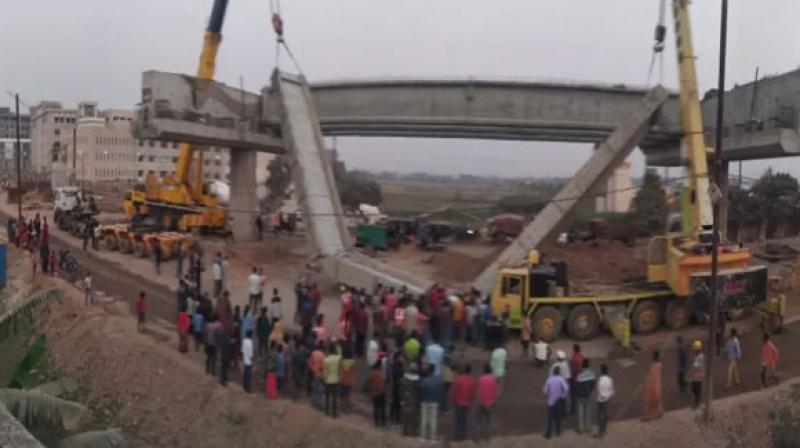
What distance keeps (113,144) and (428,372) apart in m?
95.3

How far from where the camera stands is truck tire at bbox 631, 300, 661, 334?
1941 centimetres

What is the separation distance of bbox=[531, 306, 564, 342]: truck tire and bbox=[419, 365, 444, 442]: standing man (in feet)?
20.9

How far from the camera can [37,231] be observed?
98.4 ft

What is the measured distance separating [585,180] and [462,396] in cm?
1399

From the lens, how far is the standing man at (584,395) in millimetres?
12633

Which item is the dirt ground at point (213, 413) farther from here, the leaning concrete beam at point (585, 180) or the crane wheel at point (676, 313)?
the leaning concrete beam at point (585, 180)

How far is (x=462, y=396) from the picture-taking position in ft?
40.3

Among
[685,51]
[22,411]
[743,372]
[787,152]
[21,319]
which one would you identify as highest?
[685,51]

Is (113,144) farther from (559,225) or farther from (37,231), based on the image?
(559,225)

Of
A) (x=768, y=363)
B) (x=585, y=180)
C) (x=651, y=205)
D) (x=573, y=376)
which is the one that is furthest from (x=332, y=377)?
(x=651, y=205)

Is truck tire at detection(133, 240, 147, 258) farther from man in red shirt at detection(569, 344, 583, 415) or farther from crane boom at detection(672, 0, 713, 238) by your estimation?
man in red shirt at detection(569, 344, 583, 415)

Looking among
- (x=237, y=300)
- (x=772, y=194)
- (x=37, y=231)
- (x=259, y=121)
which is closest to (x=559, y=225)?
(x=237, y=300)

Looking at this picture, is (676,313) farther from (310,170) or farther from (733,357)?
(310,170)

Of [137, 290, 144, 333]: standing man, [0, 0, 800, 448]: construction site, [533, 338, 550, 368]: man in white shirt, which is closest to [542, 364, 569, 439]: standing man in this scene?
[0, 0, 800, 448]: construction site
